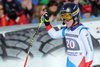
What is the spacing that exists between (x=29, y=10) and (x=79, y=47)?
2.49 m

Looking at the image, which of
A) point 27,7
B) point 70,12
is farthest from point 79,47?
point 27,7

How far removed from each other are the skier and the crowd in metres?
1.91

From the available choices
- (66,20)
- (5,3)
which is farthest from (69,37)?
(5,3)

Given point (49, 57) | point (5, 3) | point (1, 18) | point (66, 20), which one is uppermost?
point (5, 3)

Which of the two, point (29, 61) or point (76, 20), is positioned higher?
point (76, 20)

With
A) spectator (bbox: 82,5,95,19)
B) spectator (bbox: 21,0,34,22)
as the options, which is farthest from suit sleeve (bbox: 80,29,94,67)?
spectator (bbox: 82,5,95,19)

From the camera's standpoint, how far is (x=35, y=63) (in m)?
3.60

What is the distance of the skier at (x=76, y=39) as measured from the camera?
2570 mm

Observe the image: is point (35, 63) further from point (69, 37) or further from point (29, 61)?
point (69, 37)

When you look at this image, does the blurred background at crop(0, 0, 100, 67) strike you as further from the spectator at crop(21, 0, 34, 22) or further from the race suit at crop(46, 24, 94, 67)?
the race suit at crop(46, 24, 94, 67)

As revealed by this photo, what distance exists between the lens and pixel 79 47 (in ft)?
8.70

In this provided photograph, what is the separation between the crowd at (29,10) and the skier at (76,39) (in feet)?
6.25

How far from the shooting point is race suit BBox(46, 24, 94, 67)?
2.56 m

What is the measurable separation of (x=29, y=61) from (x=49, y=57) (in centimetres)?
35
